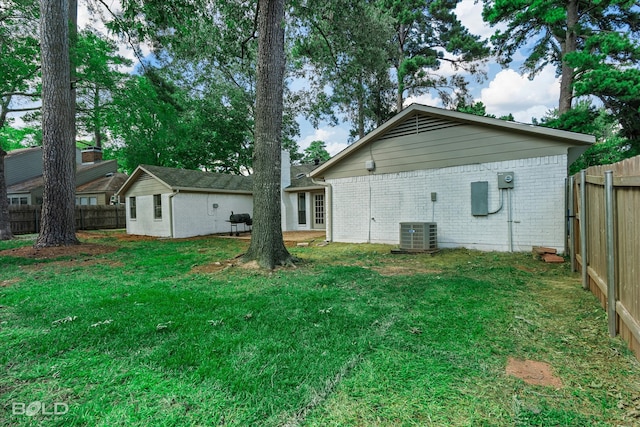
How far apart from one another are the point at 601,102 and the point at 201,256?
50.5ft

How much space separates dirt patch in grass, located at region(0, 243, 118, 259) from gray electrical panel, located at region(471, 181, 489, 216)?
34.4 ft

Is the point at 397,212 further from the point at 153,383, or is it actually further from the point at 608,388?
the point at 153,383

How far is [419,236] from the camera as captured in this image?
7.78m

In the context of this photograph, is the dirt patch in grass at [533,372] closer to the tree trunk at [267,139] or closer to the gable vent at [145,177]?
the tree trunk at [267,139]

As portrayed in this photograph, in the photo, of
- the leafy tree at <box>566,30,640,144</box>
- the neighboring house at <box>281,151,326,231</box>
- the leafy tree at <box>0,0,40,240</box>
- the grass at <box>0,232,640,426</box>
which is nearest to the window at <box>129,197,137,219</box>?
the leafy tree at <box>0,0,40,240</box>

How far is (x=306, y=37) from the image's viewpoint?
9430 mm

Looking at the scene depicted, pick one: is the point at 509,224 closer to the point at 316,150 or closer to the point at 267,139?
the point at 267,139

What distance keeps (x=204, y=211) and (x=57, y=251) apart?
684cm

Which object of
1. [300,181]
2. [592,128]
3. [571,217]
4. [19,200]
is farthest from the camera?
[19,200]

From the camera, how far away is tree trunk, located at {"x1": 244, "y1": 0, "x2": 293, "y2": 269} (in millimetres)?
6012

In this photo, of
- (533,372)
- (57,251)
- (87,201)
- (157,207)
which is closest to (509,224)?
(533,372)

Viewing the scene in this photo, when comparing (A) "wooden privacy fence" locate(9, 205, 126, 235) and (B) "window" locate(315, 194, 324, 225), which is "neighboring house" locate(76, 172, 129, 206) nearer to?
(A) "wooden privacy fence" locate(9, 205, 126, 235)

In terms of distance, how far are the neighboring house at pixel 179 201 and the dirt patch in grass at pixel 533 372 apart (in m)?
13.7

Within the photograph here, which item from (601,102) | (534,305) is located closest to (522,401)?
(534,305)
